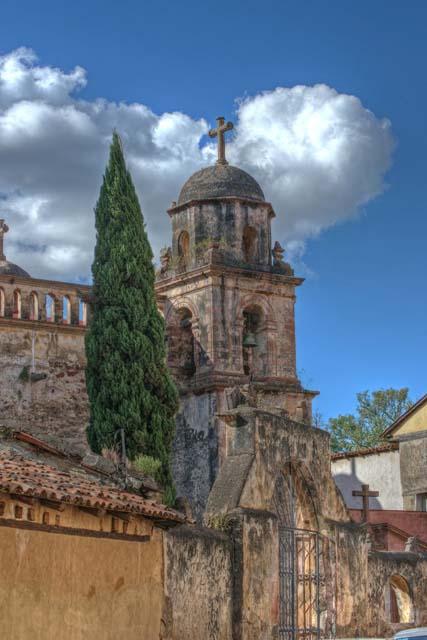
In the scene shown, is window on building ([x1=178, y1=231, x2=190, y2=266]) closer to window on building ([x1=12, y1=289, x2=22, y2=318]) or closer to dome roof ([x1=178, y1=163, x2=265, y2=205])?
dome roof ([x1=178, y1=163, x2=265, y2=205])

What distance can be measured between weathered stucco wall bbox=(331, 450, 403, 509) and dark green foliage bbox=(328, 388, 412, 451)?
17609 millimetres

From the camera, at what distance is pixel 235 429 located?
17.2m

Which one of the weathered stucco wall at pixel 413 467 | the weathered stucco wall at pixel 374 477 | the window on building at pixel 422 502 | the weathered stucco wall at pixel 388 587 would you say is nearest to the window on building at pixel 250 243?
the weathered stucco wall at pixel 413 467

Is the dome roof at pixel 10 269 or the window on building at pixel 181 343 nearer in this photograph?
the window on building at pixel 181 343

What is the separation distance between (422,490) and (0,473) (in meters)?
Answer: 21.3

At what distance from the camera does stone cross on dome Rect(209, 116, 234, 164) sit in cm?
3005

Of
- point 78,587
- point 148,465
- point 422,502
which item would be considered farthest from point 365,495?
point 78,587

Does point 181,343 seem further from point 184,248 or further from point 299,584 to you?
point 299,584

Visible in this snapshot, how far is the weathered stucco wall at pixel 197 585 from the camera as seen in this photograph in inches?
562

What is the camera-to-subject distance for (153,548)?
13.9 meters

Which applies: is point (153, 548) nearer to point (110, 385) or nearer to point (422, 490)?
point (110, 385)

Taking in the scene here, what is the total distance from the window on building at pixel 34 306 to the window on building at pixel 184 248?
14.8 ft

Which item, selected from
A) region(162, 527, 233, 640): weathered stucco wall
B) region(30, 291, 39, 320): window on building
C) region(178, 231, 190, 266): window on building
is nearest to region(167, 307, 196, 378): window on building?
region(178, 231, 190, 266): window on building

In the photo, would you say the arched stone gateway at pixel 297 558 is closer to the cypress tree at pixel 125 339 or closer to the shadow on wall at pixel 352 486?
the cypress tree at pixel 125 339
